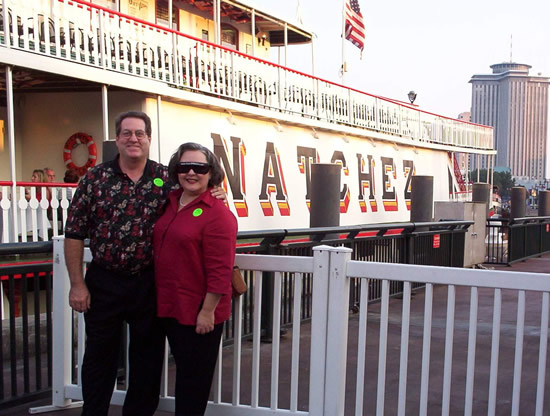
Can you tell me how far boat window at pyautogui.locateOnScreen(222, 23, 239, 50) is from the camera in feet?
57.7

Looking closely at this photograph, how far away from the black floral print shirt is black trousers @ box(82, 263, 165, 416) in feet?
0.34

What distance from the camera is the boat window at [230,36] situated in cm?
1759

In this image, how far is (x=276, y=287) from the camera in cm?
385

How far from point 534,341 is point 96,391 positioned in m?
4.29

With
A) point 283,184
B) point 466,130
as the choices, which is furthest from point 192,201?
point 466,130

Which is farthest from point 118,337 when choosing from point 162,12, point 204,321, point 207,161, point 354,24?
point 354,24

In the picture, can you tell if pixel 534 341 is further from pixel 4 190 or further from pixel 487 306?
pixel 4 190

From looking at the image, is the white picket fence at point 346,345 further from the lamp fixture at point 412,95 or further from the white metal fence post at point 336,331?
the lamp fixture at point 412,95

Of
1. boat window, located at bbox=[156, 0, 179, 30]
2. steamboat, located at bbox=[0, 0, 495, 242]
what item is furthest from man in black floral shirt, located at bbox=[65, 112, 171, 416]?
boat window, located at bbox=[156, 0, 179, 30]

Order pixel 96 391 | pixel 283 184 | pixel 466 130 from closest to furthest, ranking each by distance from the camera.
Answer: pixel 96 391, pixel 283 184, pixel 466 130

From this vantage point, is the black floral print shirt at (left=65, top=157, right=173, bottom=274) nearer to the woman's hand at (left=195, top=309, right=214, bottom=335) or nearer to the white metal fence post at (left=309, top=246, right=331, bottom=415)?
the woman's hand at (left=195, top=309, right=214, bottom=335)

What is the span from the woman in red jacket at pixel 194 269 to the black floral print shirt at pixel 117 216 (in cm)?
9

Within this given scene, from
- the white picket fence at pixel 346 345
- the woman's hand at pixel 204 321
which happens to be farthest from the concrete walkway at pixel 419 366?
the woman's hand at pixel 204 321

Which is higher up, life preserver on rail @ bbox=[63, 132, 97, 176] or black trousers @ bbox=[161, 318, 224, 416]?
life preserver on rail @ bbox=[63, 132, 97, 176]
